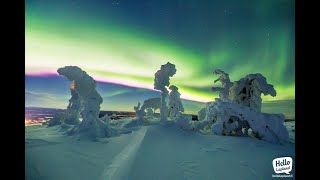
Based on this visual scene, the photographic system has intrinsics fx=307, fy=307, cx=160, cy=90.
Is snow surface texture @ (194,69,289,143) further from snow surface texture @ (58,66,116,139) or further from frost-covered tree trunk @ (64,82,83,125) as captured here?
frost-covered tree trunk @ (64,82,83,125)

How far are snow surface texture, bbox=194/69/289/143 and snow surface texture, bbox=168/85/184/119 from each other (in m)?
0.47

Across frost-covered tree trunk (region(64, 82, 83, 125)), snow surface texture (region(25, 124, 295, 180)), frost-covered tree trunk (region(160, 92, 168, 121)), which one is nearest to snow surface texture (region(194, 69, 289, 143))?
snow surface texture (region(25, 124, 295, 180))

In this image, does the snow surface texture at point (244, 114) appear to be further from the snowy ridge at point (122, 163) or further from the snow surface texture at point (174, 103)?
the snowy ridge at point (122, 163)

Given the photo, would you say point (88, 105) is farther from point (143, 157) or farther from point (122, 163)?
point (143, 157)

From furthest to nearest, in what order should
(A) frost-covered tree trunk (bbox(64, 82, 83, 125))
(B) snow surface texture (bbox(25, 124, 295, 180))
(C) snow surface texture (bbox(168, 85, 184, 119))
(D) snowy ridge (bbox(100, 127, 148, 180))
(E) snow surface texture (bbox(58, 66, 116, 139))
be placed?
(C) snow surface texture (bbox(168, 85, 184, 119)), (A) frost-covered tree trunk (bbox(64, 82, 83, 125)), (E) snow surface texture (bbox(58, 66, 116, 139)), (B) snow surface texture (bbox(25, 124, 295, 180)), (D) snowy ridge (bbox(100, 127, 148, 180))

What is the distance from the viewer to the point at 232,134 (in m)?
6.19

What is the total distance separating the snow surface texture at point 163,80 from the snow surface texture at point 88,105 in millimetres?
1157

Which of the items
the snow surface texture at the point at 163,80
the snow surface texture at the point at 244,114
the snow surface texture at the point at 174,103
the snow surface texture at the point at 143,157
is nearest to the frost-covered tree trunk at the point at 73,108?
the snow surface texture at the point at 143,157

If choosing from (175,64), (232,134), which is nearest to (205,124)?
(232,134)

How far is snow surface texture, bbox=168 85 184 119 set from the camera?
630 centimetres

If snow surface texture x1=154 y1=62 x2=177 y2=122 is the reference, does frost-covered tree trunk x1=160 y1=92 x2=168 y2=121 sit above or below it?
below

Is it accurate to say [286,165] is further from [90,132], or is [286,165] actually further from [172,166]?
[90,132]

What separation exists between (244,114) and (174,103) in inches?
57.1
